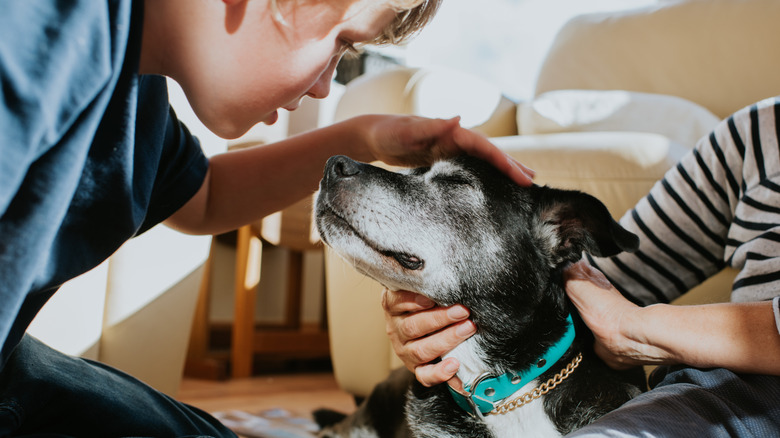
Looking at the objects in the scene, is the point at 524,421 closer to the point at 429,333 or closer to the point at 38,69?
the point at 429,333

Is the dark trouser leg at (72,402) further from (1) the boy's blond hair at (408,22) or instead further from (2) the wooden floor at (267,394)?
(2) the wooden floor at (267,394)

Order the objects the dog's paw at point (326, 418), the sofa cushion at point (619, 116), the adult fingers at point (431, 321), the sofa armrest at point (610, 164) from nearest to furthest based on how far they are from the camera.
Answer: the adult fingers at point (431, 321) < the sofa armrest at point (610, 164) < the dog's paw at point (326, 418) < the sofa cushion at point (619, 116)

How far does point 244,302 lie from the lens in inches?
114

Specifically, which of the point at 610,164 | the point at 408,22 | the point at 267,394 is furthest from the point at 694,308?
the point at 267,394

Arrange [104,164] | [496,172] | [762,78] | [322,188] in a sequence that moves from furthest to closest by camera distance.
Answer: [762,78] < [496,172] < [322,188] < [104,164]

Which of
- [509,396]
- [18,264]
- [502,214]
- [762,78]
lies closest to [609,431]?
[509,396]

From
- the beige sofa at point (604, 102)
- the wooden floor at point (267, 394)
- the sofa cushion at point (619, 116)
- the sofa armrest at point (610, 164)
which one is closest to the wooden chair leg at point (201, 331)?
the wooden floor at point (267, 394)

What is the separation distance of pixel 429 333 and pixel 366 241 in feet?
0.65

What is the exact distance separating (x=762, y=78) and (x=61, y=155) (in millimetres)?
2407

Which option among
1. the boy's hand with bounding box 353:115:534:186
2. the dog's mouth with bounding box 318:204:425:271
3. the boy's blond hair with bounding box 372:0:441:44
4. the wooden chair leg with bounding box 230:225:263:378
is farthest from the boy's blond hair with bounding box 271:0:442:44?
the wooden chair leg with bounding box 230:225:263:378

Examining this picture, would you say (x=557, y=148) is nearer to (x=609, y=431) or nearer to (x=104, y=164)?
(x=609, y=431)

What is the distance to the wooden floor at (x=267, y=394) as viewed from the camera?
7.06 ft

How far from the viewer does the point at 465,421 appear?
1.00m

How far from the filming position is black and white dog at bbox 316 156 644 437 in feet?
3.14
